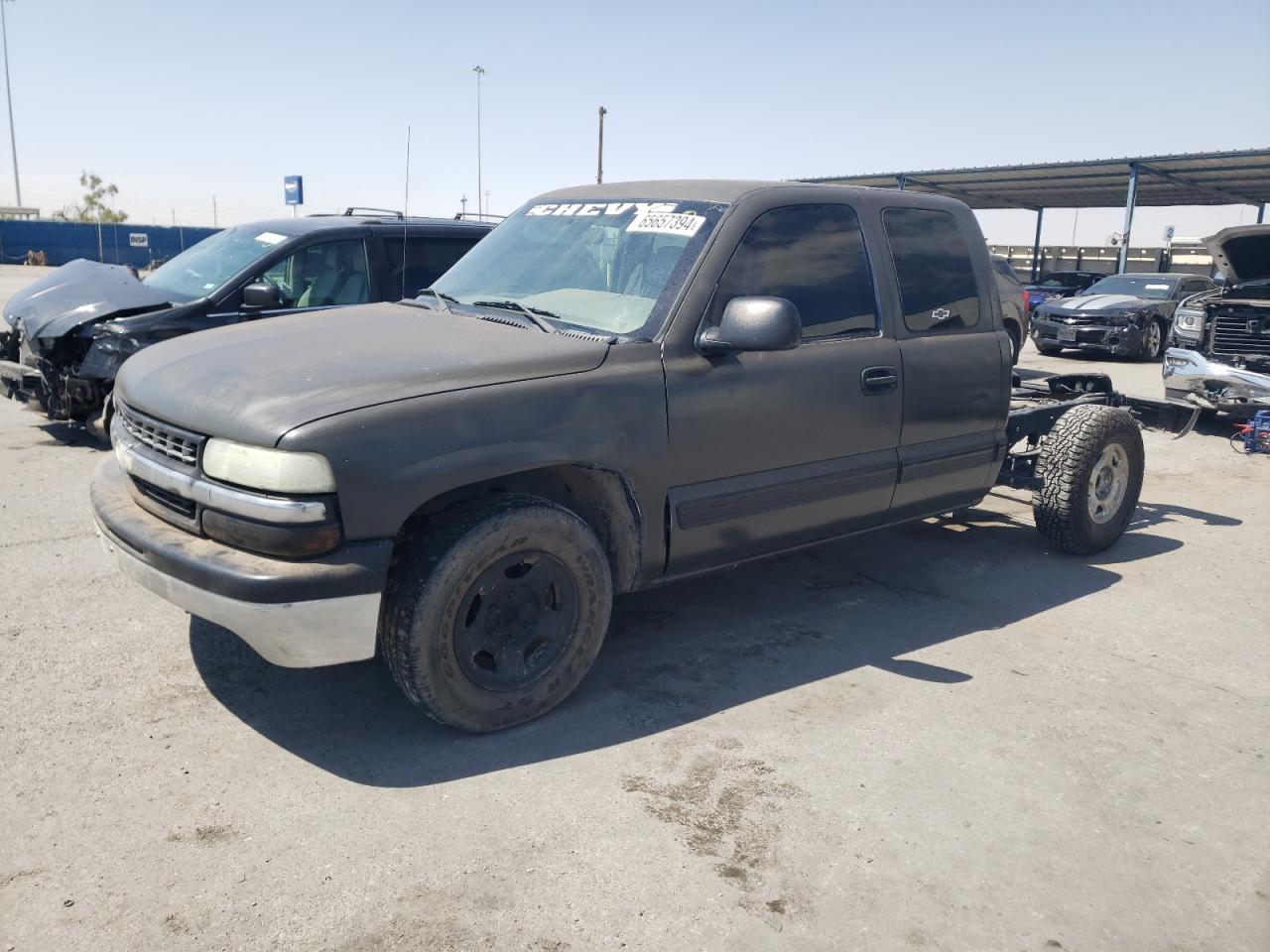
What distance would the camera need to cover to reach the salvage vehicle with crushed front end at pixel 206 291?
6465mm

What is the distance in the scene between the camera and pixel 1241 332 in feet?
30.2

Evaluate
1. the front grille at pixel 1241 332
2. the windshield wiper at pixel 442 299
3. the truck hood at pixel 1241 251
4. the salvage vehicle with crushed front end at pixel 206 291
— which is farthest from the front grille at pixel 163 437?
the front grille at pixel 1241 332

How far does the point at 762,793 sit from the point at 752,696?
675 millimetres

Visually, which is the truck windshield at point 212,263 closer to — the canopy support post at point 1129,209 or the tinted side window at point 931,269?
the tinted side window at point 931,269

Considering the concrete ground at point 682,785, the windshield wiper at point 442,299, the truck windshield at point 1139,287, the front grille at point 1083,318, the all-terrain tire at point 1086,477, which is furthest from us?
the truck windshield at point 1139,287

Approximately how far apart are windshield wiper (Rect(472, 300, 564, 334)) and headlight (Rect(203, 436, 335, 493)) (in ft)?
3.67

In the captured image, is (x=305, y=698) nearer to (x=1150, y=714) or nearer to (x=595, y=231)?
(x=595, y=231)

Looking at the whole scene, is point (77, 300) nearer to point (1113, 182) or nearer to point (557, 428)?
point (557, 428)

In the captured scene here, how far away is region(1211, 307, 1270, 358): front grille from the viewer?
356 inches

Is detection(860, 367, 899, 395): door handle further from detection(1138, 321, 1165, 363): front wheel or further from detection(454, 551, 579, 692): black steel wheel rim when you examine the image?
detection(1138, 321, 1165, 363): front wheel

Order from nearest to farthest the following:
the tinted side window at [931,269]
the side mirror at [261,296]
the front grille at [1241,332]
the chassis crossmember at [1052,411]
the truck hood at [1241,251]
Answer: the tinted side window at [931,269] < the chassis crossmember at [1052,411] < the side mirror at [261,296] < the truck hood at [1241,251] < the front grille at [1241,332]

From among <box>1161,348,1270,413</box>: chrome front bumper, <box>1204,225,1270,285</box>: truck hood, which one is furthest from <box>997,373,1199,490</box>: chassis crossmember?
<box>1204,225,1270,285</box>: truck hood

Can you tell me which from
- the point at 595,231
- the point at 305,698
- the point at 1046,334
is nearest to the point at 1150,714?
the point at 595,231

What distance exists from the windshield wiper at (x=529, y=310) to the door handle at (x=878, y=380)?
1.32m
